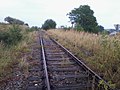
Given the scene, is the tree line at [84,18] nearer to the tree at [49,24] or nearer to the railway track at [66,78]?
the tree at [49,24]

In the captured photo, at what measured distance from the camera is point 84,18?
62938 mm

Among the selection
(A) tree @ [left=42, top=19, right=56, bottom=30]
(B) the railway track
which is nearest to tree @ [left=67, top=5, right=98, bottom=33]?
(A) tree @ [left=42, top=19, right=56, bottom=30]

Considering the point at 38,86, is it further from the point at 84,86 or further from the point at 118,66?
the point at 118,66

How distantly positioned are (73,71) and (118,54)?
1.70 meters

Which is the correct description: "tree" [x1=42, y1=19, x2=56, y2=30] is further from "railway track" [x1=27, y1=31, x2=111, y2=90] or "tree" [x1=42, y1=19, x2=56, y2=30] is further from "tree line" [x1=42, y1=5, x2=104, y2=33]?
"railway track" [x1=27, y1=31, x2=111, y2=90]

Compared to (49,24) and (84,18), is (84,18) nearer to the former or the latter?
(84,18)

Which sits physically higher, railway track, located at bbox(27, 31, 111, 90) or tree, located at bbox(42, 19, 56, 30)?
tree, located at bbox(42, 19, 56, 30)

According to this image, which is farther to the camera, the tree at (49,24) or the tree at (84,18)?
the tree at (49,24)

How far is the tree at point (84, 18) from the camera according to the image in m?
62.1

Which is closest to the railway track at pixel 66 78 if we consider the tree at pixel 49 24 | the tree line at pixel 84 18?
the tree line at pixel 84 18

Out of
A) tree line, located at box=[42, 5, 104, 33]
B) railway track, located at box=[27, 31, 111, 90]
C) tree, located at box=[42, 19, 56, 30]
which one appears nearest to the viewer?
railway track, located at box=[27, 31, 111, 90]

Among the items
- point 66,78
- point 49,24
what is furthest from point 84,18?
point 66,78

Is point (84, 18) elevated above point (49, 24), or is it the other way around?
point (84, 18)

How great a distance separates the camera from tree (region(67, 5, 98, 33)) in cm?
6209
